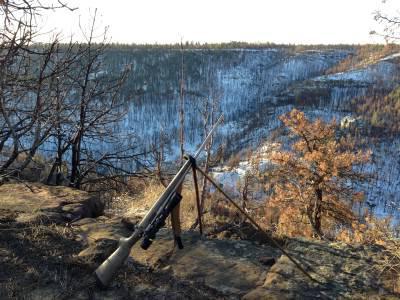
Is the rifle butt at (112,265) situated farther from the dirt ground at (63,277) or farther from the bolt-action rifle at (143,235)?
the dirt ground at (63,277)

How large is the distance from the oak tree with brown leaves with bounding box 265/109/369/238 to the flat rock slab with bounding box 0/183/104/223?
1928 centimetres

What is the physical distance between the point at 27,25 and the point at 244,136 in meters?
135

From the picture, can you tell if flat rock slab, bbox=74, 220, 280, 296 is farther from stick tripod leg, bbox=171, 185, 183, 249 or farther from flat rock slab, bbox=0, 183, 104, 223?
flat rock slab, bbox=0, 183, 104, 223

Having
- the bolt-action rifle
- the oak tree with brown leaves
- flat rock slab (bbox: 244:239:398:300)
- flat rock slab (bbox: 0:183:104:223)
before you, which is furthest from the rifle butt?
the oak tree with brown leaves

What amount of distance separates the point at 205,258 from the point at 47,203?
96.6 inches

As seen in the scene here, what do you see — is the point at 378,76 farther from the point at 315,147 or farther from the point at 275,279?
the point at 275,279

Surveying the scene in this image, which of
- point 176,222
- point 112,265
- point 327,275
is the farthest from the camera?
point 176,222

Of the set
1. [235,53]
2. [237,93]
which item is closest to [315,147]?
[237,93]

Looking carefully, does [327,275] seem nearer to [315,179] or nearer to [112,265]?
[112,265]

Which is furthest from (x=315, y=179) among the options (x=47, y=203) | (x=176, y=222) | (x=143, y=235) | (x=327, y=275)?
(x=143, y=235)

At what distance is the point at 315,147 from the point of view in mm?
26828

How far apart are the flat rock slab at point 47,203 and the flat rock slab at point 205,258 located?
1.79 ft

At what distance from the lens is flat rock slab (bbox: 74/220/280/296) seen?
3695 millimetres

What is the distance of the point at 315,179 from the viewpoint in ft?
84.5
